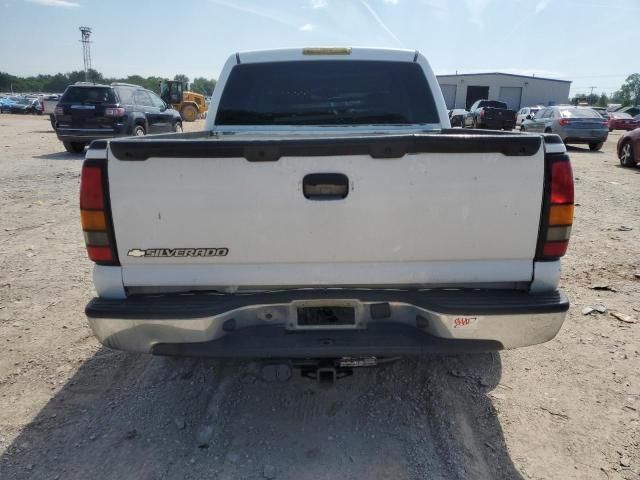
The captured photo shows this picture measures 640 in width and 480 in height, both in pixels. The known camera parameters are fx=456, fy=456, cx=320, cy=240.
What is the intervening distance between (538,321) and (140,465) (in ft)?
6.90

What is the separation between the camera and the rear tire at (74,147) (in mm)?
14030

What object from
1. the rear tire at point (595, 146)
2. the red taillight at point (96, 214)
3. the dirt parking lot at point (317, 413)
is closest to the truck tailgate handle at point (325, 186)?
the red taillight at point (96, 214)

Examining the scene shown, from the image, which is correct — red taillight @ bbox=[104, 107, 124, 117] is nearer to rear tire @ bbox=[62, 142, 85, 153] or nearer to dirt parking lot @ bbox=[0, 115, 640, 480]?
rear tire @ bbox=[62, 142, 85, 153]

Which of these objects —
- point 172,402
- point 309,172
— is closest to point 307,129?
point 309,172

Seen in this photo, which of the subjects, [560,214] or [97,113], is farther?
[97,113]

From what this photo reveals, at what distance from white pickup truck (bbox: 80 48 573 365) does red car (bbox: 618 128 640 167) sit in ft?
41.0

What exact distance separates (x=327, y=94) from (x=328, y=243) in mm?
2187

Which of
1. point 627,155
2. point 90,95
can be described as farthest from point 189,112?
point 627,155

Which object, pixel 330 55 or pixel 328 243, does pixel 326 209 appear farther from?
pixel 330 55

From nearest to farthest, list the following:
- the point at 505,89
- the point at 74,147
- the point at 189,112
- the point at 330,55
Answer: the point at 330,55
the point at 74,147
the point at 189,112
the point at 505,89

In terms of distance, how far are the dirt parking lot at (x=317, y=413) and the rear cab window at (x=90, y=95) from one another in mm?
10278

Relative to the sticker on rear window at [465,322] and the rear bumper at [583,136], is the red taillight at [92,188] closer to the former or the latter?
the sticker on rear window at [465,322]

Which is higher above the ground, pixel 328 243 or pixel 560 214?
pixel 560 214

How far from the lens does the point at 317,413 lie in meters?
2.73
